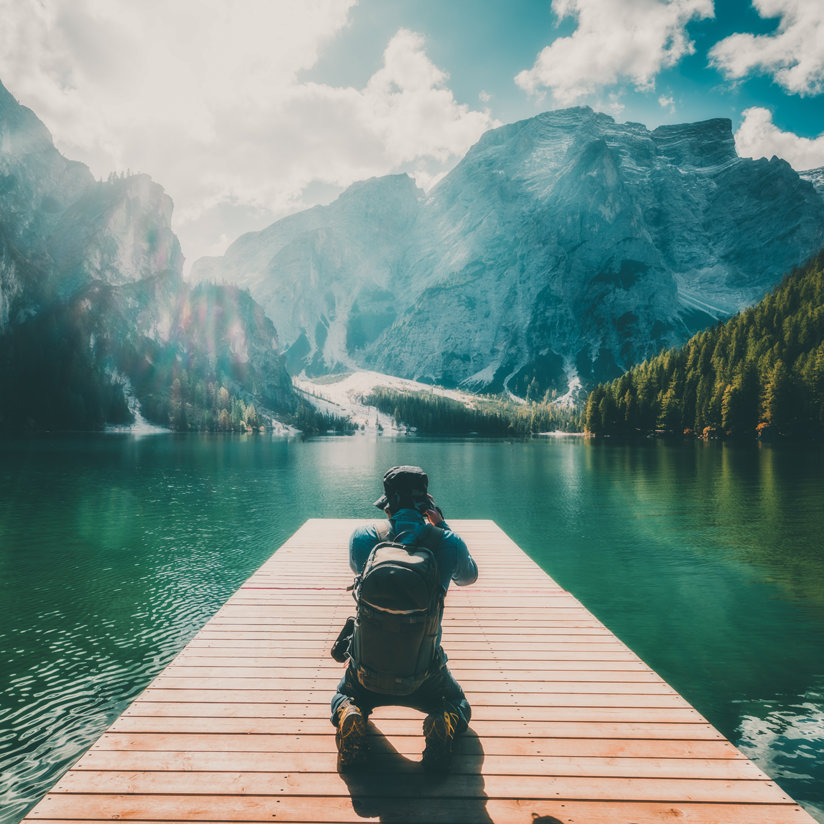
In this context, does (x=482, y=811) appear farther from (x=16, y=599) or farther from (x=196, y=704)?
(x=16, y=599)

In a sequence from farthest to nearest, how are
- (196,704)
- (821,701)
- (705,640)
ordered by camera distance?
(705,640) → (821,701) → (196,704)

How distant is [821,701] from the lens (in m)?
11.5

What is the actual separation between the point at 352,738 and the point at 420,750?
1.03 meters

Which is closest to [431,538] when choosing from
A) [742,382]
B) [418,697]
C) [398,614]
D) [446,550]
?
[446,550]

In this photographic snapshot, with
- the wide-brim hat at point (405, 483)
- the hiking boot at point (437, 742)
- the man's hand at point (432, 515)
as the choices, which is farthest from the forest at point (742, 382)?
the hiking boot at point (437, 742)

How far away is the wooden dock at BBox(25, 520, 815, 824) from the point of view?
515cm

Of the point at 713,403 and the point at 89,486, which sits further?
the point at 713,403

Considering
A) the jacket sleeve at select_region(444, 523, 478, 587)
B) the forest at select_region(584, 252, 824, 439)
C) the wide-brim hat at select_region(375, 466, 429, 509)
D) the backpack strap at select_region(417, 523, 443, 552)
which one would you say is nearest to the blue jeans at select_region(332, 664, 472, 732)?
the jacket sleeve at select_region(444, 523, 478, 587)

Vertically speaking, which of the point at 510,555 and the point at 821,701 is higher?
the point at 510,555

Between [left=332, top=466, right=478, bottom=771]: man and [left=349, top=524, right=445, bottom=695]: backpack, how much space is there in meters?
0.15

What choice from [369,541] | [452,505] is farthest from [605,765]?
[452,505]

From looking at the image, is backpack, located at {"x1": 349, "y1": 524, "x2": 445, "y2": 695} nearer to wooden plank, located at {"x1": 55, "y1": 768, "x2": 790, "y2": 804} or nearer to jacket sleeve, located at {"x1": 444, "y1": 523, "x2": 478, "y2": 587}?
jacket sleeve, located at {"x1": 444, "y1": 523, "x2": 478, "y2": 587}

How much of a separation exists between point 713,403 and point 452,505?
106m

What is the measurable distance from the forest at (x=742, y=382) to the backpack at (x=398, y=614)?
124436 millimetres
